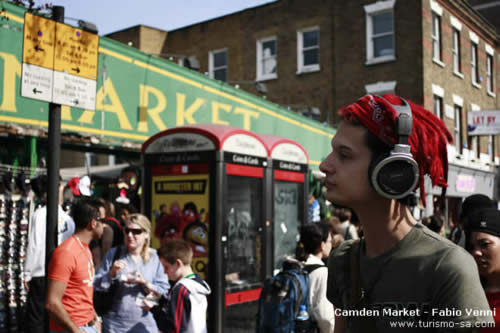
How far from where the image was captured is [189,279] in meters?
3.95

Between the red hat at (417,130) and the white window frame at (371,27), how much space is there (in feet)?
59.3

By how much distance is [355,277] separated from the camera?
170 cm

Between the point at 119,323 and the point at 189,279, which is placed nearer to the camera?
the point at 189,279

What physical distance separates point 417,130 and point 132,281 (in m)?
3.27

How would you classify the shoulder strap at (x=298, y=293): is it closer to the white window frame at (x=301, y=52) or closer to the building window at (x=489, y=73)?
the white window frame at (x=301, y=52)

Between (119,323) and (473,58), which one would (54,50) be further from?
(473,58)

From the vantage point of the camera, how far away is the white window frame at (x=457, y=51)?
2112 cm

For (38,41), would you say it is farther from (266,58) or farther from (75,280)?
(266,58)

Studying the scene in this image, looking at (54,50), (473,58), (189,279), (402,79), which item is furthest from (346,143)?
(473,58)

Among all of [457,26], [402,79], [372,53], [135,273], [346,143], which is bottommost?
[135,273]

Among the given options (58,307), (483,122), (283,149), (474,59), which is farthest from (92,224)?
(474,59)

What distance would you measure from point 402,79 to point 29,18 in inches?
Answer: 662

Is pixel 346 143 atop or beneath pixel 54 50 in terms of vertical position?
beneath

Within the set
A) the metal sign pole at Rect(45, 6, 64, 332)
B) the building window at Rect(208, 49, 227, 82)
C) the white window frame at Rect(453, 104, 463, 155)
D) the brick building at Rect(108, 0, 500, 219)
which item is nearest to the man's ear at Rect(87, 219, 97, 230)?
the metal sign pole at Rect(45, 6, 64, 332)
